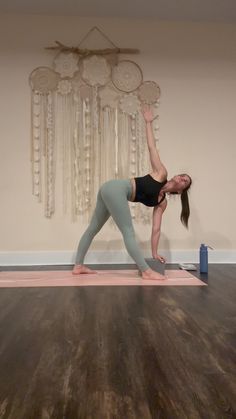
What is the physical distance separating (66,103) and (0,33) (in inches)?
35.6

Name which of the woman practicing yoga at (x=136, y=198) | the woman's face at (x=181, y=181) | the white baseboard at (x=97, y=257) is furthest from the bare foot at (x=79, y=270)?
the woman's face at (x=181, y=181)

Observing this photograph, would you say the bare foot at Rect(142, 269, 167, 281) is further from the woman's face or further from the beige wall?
the beige wall

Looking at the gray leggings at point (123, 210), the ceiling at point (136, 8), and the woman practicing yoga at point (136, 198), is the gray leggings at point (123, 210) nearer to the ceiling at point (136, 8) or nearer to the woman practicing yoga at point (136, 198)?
the woman practicing yoga at point (136, 198)

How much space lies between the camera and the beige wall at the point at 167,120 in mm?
3592

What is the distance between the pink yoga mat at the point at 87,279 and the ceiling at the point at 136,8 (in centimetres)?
238

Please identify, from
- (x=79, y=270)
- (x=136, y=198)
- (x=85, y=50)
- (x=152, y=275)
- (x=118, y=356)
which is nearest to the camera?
(x=118, y=356)

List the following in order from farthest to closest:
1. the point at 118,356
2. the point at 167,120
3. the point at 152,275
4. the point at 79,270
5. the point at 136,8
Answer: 1. the point at 167,120
2. the point at 136,8
3. the point at 79,270
4. the point at 152,275
5. the point at 118,356

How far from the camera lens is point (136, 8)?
137 inches

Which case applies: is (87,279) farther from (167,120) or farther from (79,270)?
(167,120)

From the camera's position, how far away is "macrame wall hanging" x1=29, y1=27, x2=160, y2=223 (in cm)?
359

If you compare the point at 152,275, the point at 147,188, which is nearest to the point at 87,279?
the point at 152,275

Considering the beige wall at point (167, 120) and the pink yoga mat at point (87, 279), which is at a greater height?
the beige wall at point (167, 120)

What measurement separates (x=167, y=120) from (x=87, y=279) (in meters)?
1.83

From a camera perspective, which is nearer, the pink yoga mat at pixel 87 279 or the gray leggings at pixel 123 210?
→ the pink yoga mat at pixel 87 279
